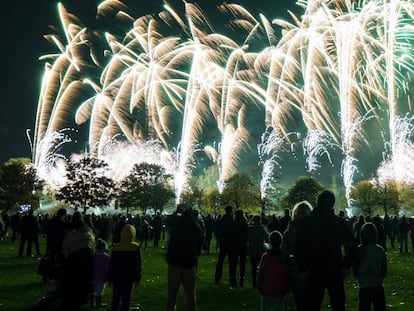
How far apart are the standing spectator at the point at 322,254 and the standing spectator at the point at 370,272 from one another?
0.89 meters

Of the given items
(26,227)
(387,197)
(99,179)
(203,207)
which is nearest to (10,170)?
(99,179)

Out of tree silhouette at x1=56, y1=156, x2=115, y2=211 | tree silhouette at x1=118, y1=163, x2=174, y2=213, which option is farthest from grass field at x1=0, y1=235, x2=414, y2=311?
tree silhouette at x1=118, y1=163, x2=174, y2=213

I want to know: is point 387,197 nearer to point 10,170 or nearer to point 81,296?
point 10,170

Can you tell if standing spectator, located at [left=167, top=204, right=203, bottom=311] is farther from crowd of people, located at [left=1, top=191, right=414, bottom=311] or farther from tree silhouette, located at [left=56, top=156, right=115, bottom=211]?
tree silhouette, located at [left=56, top=156, right=115, bottom=211]

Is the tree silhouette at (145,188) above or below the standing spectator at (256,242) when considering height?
above

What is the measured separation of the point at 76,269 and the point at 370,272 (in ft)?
15.0

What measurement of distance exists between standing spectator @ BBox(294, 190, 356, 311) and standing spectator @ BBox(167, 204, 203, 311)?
2.52 m

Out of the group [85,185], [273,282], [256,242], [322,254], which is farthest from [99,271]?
[85,185]

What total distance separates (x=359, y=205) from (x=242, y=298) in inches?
3439

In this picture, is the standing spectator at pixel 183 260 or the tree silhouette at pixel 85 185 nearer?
the standing spectator at pixel 183 260

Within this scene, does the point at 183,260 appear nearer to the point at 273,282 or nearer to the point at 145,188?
the point at 273,282

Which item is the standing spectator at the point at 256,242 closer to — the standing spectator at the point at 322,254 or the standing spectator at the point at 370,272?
the standing spectator at the point at 370,272

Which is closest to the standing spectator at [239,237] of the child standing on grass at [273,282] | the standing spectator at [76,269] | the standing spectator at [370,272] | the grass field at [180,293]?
the grass field at [180,293]

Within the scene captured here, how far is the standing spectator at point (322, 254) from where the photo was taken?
276 inches
